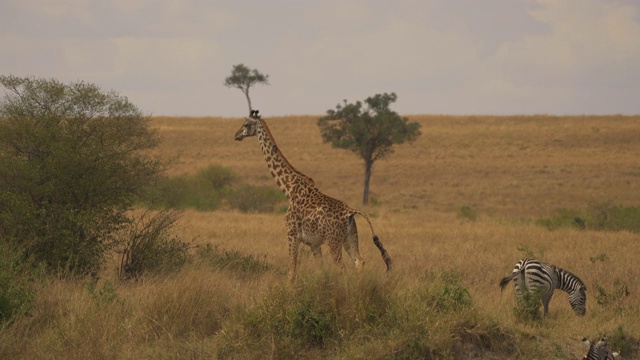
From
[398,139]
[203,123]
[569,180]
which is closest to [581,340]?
[398,139]

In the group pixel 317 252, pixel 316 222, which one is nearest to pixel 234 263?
pixel 317 252

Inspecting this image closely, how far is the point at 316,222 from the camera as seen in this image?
1148cm

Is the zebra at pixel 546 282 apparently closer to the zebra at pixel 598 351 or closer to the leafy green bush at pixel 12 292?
the zebra at pixel 598 351

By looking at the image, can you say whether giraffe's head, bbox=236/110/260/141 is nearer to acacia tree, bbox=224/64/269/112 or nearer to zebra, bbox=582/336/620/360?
zebra, bbox=582/336/620/360

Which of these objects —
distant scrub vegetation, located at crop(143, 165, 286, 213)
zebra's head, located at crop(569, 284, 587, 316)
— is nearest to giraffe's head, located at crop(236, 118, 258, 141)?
zebra's head, located at crop(569, 284, 587, 316)

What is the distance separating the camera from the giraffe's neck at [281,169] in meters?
12.3

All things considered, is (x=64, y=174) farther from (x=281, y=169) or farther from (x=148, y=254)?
(x=281, y=169)

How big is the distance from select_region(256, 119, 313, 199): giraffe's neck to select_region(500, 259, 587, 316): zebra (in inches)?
134

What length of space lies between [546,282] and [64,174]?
7057mm

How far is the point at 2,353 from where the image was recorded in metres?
8.23

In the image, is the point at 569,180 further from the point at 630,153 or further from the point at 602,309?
the point at 602,309

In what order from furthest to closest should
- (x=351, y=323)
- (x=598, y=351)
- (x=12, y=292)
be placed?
(x=12, y=292) < (x=351, y=323) < (x=598, y=351)

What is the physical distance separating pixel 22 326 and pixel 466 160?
5251cm

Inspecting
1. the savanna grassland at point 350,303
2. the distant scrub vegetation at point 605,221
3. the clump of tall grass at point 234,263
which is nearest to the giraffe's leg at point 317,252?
the savanna grassland at point 350,303
